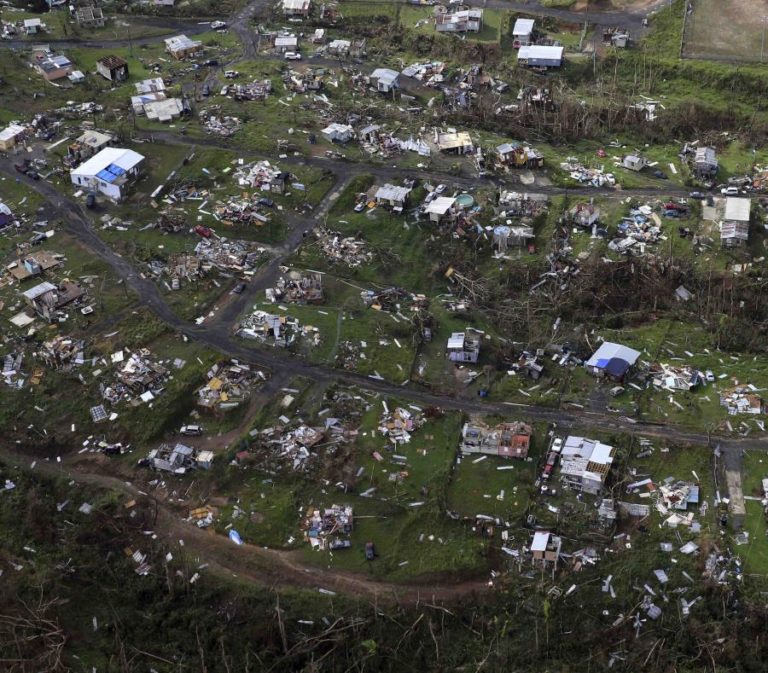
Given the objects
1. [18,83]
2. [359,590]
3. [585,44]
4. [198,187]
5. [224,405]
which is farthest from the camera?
[585,44]

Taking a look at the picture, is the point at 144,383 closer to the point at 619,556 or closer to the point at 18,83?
the point at 619,556

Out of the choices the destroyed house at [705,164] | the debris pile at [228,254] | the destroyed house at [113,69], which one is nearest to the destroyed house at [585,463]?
the debris pile at [228,254]

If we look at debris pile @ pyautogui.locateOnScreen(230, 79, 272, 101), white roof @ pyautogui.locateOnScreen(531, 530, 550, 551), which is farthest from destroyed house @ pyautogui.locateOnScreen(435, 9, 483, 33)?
white roof @ pyautogui.locateOnScreen(531, 530, 550, 551)

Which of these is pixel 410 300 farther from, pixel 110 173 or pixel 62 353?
pixel 110 173

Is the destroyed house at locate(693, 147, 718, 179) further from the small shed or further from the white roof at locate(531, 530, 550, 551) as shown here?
the white roof at locate(531, 530, 550, 551)

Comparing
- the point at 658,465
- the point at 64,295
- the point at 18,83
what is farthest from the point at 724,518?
the point at 18,83

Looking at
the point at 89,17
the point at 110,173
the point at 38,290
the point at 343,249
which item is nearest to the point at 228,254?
the point at 343,249
